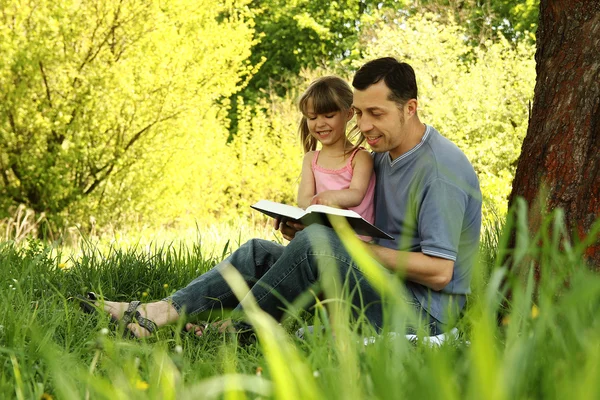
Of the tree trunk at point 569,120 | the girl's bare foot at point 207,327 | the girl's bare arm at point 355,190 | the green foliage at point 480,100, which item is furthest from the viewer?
the green foliage at point 480,100

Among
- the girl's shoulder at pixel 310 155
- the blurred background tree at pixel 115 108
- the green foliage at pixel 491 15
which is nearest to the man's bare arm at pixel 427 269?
the girl's shoulder at pixel 310 155

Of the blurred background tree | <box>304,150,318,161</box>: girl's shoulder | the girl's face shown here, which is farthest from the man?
the blurred background tree

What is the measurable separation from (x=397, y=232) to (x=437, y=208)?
33cm

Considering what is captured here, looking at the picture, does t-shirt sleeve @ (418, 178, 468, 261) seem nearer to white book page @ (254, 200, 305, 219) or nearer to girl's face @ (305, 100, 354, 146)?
white book page @ (254, 200, 305, 219)

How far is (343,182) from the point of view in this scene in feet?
11.7

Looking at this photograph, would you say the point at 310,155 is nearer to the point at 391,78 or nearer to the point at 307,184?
the point at 307,184

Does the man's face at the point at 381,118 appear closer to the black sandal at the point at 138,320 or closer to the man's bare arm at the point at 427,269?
the man's bare arm at the point at 427,269

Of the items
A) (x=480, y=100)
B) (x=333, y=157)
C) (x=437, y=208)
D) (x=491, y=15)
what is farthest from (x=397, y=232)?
(x=491, y=15)

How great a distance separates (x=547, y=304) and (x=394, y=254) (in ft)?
5.07

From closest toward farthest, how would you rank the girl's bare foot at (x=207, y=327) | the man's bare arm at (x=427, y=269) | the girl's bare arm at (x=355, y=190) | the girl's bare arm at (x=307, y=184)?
the man's bare arm at (x=427, y=269) → the girl's bare foot at (x=207, y=327) → the girl's bare arm at (x=355, y=190) → the girl's bare arm at (x=307, y=184)

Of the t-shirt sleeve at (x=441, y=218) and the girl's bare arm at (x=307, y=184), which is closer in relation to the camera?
the t-shirt sleeve at (x=441, y=218)

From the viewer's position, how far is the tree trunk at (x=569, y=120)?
2963 millimetres

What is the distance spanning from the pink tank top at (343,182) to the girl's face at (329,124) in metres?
0.13

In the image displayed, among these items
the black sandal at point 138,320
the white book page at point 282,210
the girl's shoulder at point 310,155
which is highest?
the girl's shoulder at point 310,155
